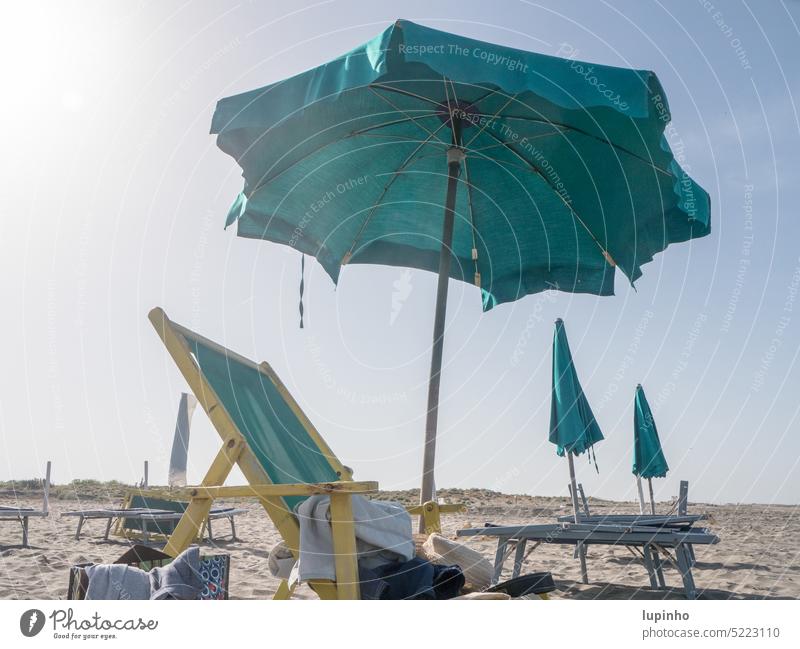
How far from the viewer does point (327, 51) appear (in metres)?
3.94

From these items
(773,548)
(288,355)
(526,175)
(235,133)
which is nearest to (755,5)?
(526,175)

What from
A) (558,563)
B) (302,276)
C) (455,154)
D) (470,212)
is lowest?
(558,563)

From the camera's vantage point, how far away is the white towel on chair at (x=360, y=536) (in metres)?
2.15

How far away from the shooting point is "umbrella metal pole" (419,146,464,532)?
362 cm

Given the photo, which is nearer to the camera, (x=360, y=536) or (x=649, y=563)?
(x=360, y=536)

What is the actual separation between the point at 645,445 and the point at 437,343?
4.66m

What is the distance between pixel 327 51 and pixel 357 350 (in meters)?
1.95

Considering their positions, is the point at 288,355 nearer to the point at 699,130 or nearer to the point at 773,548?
the point at 699,130

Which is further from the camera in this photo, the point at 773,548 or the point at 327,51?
the point at 773,548

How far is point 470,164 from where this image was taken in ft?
14.8

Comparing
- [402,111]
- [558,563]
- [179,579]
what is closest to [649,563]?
[558,563]
